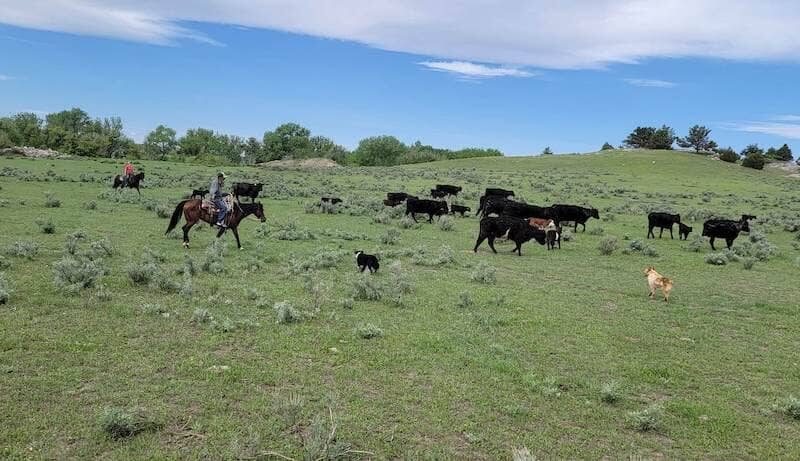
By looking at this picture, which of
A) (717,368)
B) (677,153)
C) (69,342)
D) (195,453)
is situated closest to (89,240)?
(69,342)

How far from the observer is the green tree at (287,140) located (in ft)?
385

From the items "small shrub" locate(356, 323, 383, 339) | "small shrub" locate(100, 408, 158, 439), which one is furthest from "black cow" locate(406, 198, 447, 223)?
"small shrub" locate(100, 408, 158, 439)

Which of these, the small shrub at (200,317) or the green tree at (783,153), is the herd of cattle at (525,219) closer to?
the small shrub at (200,317)

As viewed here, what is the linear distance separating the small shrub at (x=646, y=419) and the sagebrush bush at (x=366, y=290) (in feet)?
19.7

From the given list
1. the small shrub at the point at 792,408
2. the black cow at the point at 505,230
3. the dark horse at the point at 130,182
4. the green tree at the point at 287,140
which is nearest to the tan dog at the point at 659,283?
the small shrub at the point at 792,408

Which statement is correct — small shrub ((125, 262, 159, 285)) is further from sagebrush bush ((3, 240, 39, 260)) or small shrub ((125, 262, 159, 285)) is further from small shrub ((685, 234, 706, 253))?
small shrub ((685, 234, 706, 253))

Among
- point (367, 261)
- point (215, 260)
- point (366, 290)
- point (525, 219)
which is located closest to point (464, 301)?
point (366, 290)

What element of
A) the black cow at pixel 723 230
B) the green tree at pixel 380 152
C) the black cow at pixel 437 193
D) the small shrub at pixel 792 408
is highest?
the green tree at pixel 380 152

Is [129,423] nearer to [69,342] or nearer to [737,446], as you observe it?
[69,342]

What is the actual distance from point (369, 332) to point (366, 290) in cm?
261

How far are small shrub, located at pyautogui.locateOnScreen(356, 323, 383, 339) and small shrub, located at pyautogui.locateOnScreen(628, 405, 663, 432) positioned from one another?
13.5ft

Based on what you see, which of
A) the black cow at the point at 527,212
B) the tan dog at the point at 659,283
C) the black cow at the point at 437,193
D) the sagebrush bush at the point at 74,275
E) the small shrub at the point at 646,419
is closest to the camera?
the small shrub at the point at 646,419

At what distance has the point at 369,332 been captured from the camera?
941cm

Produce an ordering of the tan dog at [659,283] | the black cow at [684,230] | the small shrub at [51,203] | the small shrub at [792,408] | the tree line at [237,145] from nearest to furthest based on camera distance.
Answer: the small shrub at [792,408]
the tan dog at [659,283]
the small shrub at [51,203]
the black cow at [684,230]
the tree line at [237,145]
